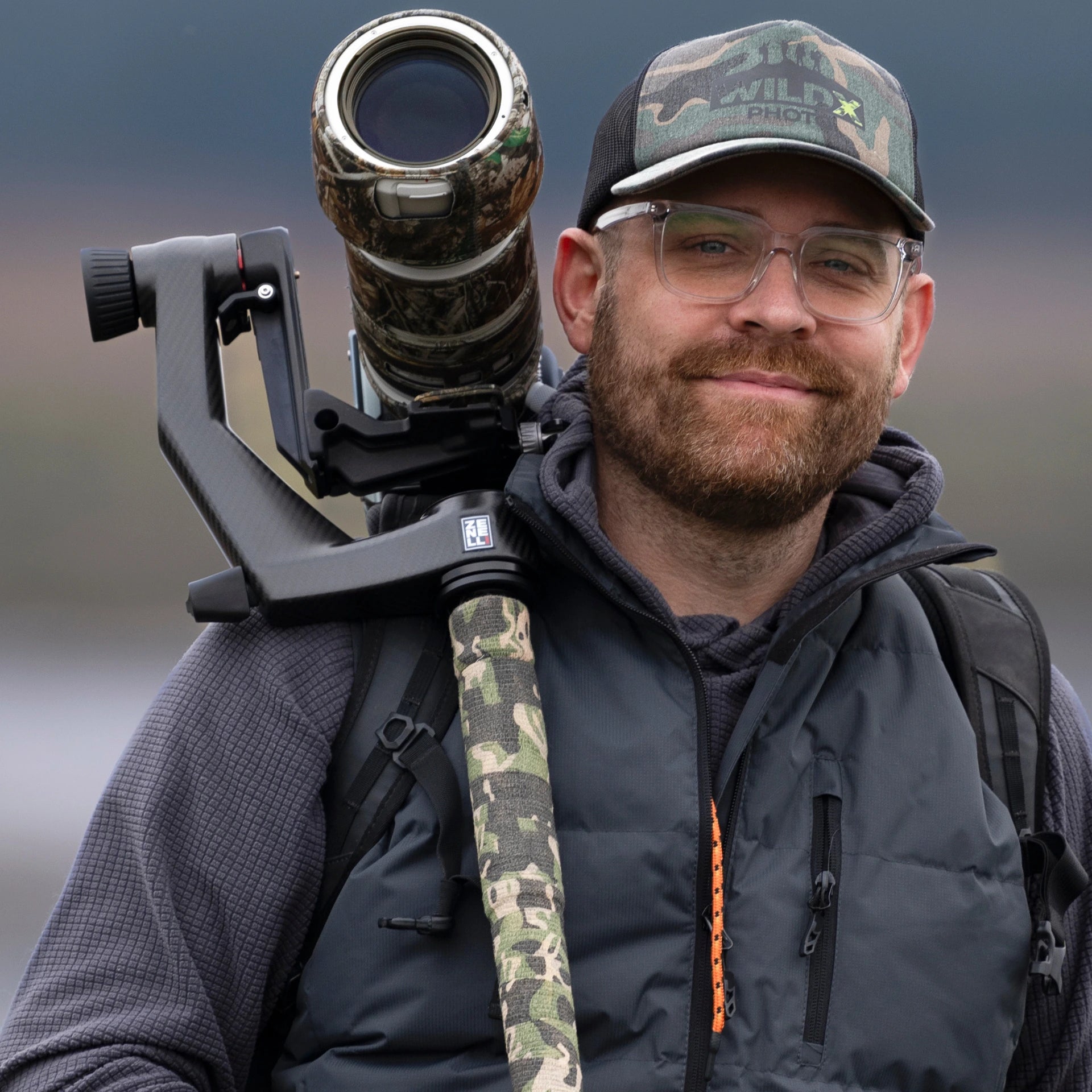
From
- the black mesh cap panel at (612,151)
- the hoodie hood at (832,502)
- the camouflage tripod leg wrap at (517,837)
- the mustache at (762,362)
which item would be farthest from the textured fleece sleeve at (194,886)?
the black mesh cap panel at (612,151)

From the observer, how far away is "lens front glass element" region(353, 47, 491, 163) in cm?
112

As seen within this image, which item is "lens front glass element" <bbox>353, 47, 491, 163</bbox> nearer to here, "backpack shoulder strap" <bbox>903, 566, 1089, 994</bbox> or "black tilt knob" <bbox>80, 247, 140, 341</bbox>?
"black tilt knob" <bbox>80, 247, 140, 341</bbox>

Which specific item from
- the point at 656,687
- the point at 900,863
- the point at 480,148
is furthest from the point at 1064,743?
the point at 480,148

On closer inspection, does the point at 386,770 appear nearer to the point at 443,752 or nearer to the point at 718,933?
the point at 443,752

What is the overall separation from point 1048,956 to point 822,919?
191 millimetres

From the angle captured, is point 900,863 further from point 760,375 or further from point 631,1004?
point 760,375

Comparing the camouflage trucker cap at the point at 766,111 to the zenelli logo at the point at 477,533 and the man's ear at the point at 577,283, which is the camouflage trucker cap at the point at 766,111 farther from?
the zenelli logo at the point at 477,533

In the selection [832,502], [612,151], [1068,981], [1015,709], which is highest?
[612,151]

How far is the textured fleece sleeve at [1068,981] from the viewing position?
1.21 meters

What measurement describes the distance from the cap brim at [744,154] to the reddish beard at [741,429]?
0.13m

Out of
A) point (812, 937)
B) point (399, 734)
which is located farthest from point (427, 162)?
point (812, 937)

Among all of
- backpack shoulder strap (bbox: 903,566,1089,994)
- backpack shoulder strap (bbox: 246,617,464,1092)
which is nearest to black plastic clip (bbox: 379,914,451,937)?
backpack shoulder strap (bbox: 246,617,464,1092)

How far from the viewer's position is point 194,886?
3.46 ft

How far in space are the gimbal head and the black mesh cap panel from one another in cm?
21
